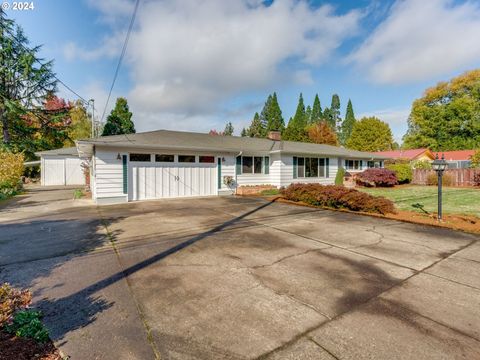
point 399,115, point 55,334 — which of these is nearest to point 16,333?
point 55,334

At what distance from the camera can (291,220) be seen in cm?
761

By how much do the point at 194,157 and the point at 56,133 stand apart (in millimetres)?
18614

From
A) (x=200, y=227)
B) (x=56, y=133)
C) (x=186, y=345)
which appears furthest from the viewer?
(x=56, y=133)

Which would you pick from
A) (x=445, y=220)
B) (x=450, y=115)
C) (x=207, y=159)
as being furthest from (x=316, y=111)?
(x=445, y=220)

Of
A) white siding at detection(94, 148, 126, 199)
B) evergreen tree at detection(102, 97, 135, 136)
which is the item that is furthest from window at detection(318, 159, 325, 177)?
evergreen tree at detection(102, 97, 135, 136)

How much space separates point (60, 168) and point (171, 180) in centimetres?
1653

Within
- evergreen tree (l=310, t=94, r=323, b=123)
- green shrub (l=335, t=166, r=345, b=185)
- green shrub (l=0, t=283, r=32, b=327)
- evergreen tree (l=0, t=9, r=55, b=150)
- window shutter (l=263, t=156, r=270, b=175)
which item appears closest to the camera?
green shrub (l=0, t=283, r=32, b=327)

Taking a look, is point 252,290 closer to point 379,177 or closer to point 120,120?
point 379,177

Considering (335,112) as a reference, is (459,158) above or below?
below

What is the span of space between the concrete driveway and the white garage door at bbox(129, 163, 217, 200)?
5.22 meters

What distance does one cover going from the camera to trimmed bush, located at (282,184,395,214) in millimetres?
8391

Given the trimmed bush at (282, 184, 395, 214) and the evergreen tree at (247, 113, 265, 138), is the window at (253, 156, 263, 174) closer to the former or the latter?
the trimmed bush at (282, 184, 395, 214)

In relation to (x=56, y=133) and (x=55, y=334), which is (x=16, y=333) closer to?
(x=55, y=334)

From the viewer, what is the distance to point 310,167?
55.2ft
